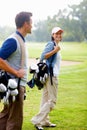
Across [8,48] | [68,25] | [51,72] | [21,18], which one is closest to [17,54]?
[8,48]

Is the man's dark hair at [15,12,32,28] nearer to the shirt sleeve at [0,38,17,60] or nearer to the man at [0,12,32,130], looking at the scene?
the man at [0,12,32,130]

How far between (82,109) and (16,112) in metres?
3.28

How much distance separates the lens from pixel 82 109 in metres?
7.16

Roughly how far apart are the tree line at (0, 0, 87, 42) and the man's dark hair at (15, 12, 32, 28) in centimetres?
5927

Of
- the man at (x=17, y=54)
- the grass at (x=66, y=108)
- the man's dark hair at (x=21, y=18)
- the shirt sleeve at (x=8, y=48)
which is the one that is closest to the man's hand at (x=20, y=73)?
the man at (x=17, y=54)

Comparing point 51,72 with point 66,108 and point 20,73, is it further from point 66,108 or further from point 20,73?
point 66,108

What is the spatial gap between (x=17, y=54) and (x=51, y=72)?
4.61ft

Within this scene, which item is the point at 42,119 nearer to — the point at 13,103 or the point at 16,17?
the point at 13,103

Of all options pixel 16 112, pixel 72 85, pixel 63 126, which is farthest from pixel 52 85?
pixel 72 85

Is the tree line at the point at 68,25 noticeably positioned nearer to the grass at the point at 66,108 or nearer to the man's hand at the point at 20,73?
the grass at the point at 66,108

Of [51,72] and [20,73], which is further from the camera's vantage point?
[51,72]

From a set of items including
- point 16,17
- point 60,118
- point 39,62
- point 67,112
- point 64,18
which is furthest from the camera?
point 64,18

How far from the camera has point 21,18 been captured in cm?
402

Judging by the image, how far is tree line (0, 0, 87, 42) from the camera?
216 ft
